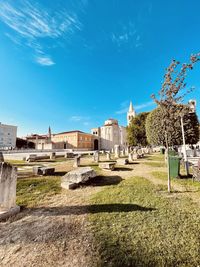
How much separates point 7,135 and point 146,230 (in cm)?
8520

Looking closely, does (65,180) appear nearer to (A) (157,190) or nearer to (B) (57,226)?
(B) (57,226)

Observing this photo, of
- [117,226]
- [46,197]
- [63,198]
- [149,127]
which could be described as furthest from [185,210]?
[149,127]

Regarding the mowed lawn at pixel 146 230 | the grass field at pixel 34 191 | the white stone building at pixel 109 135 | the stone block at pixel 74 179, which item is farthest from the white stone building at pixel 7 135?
the mowed lawn at pixel 146 230

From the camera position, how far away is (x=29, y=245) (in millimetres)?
2654

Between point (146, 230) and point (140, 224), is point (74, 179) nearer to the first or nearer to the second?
point (140, 224)

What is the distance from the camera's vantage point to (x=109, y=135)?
7519cm

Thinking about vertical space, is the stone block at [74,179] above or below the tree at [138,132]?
below

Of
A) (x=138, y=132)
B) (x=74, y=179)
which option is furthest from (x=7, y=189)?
(x=138, y=132)

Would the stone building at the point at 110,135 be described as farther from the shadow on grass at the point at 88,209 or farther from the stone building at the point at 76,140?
the shadow on grass at the point at 88,209

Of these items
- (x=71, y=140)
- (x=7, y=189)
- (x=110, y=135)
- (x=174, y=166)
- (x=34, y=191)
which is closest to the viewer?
(x=7, y=189)

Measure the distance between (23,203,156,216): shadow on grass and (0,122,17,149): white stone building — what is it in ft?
261

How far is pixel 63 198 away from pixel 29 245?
8.21ft

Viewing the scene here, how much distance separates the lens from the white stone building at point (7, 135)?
69850 mm

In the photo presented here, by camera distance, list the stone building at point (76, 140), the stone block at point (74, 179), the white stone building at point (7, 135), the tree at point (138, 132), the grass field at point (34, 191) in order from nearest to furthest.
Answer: the grass field at point (34, 191) → the stone block at point (74, 179) → the tree at point (138, 132) → the stone building at point (76, 140) → the white stone building at point (7, 135)
